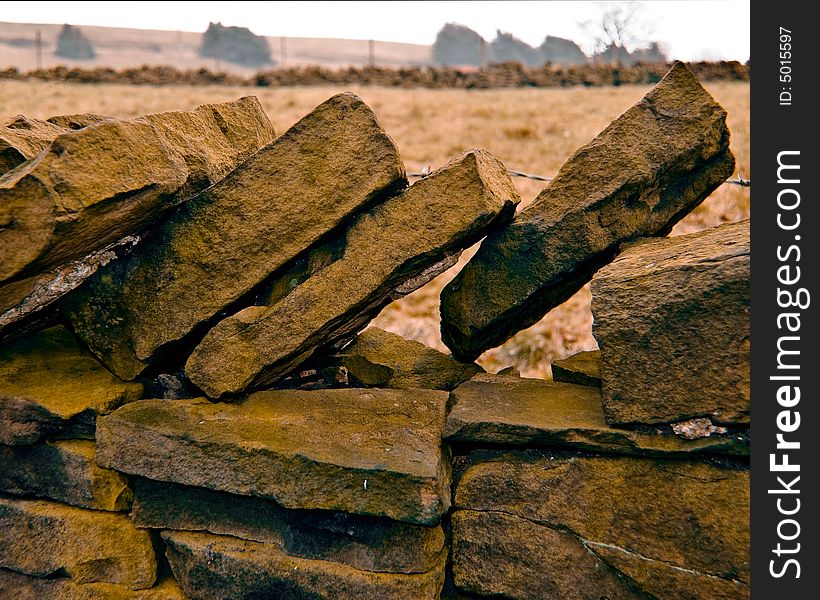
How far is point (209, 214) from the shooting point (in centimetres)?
386

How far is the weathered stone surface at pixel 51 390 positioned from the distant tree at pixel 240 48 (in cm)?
8863

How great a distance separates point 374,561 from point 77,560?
66.6 inches

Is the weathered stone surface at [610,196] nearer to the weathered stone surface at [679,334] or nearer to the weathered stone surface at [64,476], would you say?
the weathered stone surface at [679,334]

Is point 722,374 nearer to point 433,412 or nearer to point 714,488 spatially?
point 714,488

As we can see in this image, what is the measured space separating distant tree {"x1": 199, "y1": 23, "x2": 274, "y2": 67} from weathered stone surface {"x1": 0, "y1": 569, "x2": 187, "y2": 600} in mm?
89385

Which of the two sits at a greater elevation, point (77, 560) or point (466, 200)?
point (466, 200)

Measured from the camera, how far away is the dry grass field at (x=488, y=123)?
877 cm

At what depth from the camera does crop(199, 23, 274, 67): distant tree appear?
8625 cm

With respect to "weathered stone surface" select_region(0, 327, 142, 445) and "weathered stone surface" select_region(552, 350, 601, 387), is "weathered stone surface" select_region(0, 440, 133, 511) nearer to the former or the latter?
"weathered stone surface" select_region(0, 327, 142, 445)

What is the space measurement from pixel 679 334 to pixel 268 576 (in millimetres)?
2411

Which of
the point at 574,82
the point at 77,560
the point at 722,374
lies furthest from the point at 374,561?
the point at 574,82

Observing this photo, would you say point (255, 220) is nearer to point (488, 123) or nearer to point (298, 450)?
point (298, 450)
